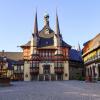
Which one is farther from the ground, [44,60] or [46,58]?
[46,58]

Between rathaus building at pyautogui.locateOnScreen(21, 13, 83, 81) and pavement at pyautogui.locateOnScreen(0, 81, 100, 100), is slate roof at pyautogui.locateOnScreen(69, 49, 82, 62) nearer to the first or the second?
rathaus building at pyautogui.locateOnScreen(21, 13, 83, 81)

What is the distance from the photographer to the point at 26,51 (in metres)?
84.3

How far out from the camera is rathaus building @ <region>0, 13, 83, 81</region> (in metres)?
81.6

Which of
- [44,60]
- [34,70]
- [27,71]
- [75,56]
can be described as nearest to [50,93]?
[34,70]

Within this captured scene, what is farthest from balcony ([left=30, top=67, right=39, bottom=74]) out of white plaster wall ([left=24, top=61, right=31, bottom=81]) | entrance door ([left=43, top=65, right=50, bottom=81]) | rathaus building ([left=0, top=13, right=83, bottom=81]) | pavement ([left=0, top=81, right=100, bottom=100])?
pavement ([left=0, top=81, right=100, bottom=100])

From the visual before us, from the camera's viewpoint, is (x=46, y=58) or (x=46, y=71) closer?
(x=46, y=71)

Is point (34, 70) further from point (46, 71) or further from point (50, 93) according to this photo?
point (50, 93)

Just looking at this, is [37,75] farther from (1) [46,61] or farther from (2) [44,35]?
(2) [44,35]

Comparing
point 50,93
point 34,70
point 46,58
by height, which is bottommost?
point 50,93

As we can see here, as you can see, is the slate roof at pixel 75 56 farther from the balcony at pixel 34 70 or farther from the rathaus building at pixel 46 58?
the balcony at pixel 34 70

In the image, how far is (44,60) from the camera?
82.9 metres

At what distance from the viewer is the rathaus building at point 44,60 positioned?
268ft

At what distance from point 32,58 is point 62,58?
8782 mm

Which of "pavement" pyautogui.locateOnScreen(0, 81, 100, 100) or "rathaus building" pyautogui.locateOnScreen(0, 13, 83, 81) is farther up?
"rathaus building" pyautogui.locateOnScreen(0, 13, 83, 81)
